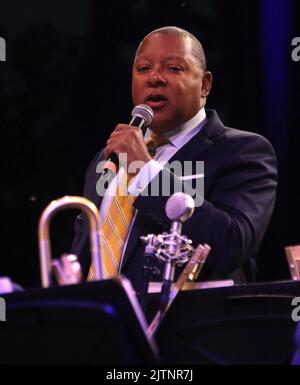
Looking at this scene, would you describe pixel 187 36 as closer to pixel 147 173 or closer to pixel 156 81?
pixel 156 81

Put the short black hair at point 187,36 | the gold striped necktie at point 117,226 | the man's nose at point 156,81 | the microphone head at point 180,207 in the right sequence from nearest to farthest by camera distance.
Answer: the microphone head at point 180,207 → the gold striped necktie at point 117,226 → the man's nose at point 156,81 → the short black hair at point 187,36

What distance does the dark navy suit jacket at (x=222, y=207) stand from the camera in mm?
2199

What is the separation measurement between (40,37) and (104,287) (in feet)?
8.70

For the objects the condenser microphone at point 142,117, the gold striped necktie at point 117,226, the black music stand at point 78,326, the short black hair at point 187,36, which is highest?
the short black hair at point 187,36

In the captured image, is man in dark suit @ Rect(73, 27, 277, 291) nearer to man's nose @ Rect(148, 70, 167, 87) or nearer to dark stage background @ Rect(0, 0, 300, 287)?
man's nose @ Rect(148, 70, 167, 87)

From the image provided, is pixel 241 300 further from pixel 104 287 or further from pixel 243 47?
pixel 243 47

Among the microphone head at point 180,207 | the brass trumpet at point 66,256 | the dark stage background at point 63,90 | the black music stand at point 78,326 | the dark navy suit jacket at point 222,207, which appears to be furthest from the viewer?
the dark stage background at point 63,90

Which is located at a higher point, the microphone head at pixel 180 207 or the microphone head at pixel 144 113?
the microphone head at pixel 144 113

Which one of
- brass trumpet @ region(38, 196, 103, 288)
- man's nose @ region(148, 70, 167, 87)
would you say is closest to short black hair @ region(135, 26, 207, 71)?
man's nose @ region(148, 70, 167, 87)

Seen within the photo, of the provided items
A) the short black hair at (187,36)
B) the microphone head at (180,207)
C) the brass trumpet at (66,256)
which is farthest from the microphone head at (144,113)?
the brass trumpet at (66,256)

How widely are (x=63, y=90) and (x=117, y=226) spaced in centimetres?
152

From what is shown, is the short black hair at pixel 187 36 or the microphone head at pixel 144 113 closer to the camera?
the microphone head at pixel 144 113

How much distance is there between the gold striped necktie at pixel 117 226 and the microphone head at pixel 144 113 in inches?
6.6

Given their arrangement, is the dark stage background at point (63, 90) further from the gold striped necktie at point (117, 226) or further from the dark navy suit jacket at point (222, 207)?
the gold striped necktie at point (117, 226)
